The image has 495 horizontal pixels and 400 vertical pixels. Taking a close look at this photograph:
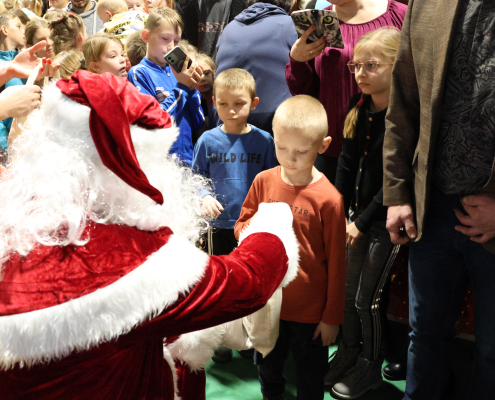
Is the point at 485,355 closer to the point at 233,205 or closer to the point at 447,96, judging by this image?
the point at 447,96

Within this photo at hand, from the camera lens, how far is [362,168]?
2039 millimetres

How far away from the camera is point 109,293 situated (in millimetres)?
1038

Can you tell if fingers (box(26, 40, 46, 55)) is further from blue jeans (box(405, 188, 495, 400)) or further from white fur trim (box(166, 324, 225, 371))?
blue jeans (box(405, 188, 495, 400))

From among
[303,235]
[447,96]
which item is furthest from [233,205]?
[447,96]

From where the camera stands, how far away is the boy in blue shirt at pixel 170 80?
9.70 ft

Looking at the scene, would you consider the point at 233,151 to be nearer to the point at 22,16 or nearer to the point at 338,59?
the point at 338,59

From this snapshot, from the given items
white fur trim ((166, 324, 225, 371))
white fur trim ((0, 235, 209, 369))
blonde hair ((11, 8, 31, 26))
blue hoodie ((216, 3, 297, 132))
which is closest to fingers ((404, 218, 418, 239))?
white fur trim ((166, 324, 225, 371))

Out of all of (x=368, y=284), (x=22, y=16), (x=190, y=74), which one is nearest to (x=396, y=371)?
(x=368, y=284)

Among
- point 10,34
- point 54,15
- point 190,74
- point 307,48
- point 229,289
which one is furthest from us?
point 54,15

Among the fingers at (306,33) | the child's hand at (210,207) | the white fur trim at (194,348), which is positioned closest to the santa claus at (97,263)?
the white fur trim at (194,348)

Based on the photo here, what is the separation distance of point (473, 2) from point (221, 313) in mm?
1139

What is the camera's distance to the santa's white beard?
1086 millimetres

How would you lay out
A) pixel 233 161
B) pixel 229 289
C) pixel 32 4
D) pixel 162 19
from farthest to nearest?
pixel 32 4, pixel 162 19, pixel 233 161, pixel 229 289

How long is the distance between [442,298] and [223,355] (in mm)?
1200
